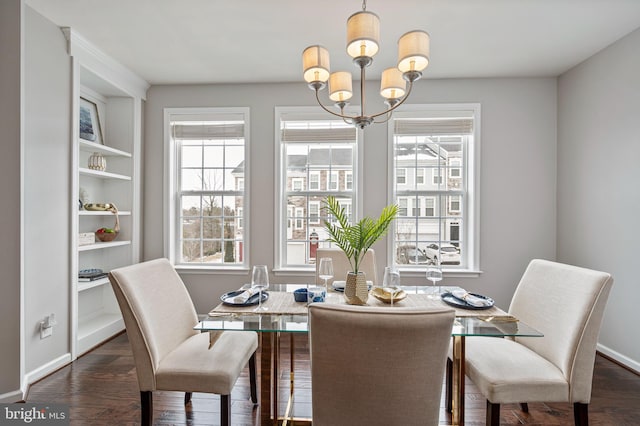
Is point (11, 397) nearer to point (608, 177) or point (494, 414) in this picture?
point (494, 414)

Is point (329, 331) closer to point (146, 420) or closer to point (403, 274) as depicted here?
point (146, 420)

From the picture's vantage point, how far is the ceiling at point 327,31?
2135 mm

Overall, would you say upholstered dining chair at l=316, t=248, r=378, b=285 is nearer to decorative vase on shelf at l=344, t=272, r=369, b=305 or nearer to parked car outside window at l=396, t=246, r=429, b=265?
decorative vase on shelf at l=344, t=272, r=369, b=305

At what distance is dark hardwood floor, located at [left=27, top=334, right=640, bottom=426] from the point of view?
6.06 feet

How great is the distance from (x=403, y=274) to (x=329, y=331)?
2.37m

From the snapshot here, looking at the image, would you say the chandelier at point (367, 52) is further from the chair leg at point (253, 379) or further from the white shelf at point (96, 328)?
the white shelf at point (96, 328)

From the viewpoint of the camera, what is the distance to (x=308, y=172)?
11.1 ft

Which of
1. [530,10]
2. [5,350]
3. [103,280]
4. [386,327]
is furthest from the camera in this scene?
[103,280]

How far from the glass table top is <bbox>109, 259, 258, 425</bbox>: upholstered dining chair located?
23 cm

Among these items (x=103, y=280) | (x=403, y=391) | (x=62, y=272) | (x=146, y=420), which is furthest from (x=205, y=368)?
(x=103, y=280)

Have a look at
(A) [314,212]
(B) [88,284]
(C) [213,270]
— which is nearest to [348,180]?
(A) [314,212]

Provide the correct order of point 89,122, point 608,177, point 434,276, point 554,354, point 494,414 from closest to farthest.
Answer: point 494,414 → point 554,354 → point 434,276 → point 608,177 → point 89,122

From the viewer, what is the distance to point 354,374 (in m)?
1.01

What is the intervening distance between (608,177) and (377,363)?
280cm
